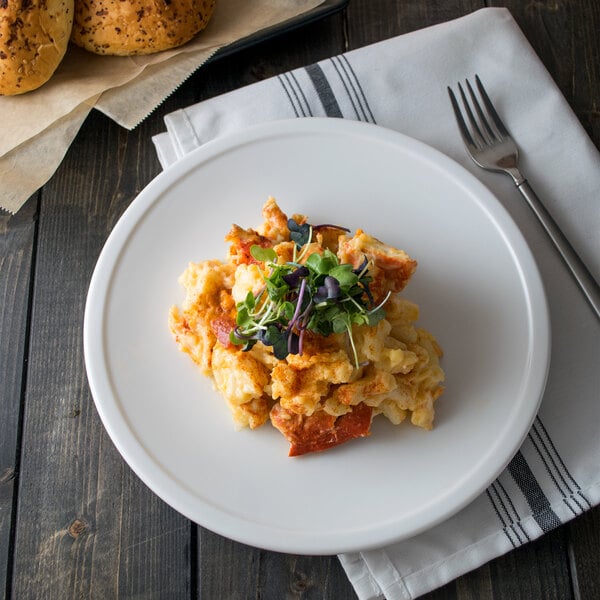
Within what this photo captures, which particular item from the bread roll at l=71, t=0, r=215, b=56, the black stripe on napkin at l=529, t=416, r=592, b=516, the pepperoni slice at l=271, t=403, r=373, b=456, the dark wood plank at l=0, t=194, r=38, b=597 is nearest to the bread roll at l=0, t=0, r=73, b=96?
the bread roll at l=71, t=0, r=215, b=56

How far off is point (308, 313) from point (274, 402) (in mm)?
353

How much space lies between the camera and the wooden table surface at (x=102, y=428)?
7.21 ft

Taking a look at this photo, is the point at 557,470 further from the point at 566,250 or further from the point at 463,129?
the point at 463,129

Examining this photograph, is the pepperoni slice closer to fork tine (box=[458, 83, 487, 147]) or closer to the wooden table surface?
the wooden table surface

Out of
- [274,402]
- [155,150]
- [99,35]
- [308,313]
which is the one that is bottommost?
[274,402]

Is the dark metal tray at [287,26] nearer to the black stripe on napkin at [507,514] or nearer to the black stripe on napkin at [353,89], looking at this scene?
the black stripe on napkin at [353,89]

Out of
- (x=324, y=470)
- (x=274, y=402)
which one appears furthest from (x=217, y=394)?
(x=324, y=470)

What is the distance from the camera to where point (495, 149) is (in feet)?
8.17

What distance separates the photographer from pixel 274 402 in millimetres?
2025

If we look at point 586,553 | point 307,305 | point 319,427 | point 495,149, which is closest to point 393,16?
point 495,149

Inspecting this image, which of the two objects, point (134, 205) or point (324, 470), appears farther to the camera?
point (134, 205)

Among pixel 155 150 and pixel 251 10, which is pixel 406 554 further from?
pixel 251 10

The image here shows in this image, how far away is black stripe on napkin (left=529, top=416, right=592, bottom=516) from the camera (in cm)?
213

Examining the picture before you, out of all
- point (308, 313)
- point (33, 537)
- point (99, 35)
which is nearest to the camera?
point (308, 313)
